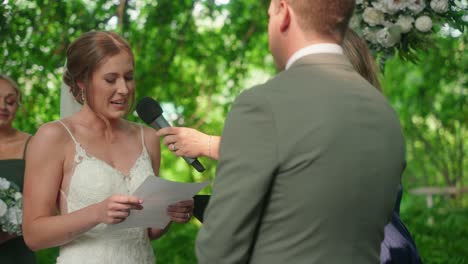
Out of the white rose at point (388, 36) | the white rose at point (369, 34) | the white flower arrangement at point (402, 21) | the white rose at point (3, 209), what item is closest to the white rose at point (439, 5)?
the white flower arrangement at point (402, 21)

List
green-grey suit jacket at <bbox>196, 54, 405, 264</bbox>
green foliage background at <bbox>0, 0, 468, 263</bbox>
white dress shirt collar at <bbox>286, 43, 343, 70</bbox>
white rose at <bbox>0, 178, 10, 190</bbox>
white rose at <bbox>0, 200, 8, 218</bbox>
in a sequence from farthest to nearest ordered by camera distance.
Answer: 1. green foliage background at <bbox>0, 0, 468, 263</bbox>
2. white rose at <bbox>0, 178, 10, 190</bbox>
3. white rose at <bbox>0, 200, 8, 218</bbox>
4. white dress shirt collar at <bbox>286, 43, 343, 70</bbox>
5. green-grey suit jacket at <bbox>196, 54, 405, 264</bbox>

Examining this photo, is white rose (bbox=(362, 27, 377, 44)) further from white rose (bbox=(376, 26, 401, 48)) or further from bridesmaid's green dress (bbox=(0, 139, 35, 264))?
bridesmaid's green dress (bbox=(0, 139, 35, 264))

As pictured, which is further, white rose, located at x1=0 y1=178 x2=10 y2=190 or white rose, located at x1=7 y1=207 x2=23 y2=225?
white rose, located at x1=0 y1=178 x2=10 y2=190

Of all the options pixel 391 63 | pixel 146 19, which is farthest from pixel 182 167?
pixel 146 19

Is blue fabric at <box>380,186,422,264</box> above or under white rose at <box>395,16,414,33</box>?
under

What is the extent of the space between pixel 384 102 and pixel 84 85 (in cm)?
170

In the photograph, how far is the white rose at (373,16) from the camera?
4535mm

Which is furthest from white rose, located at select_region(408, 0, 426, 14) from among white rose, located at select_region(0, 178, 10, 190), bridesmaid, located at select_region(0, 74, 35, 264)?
white rose, located at select_region(0, 178, 10, 190)

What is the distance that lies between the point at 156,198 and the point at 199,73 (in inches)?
301

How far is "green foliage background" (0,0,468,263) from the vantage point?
709cm

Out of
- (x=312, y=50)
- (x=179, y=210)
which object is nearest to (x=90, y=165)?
(x=179, y=210)

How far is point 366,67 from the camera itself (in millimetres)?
3025

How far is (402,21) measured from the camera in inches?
178

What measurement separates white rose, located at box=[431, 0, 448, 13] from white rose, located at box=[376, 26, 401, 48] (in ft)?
0.80
